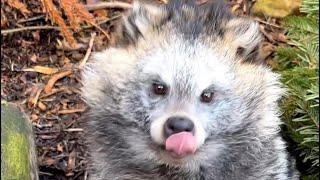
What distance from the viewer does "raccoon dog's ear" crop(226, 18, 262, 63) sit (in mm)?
4500

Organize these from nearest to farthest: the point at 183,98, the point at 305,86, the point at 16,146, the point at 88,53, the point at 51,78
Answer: the point at 183,98 → the point at 16,146 → the point at 305,86 → the point at 51,78 → the point at 88,53

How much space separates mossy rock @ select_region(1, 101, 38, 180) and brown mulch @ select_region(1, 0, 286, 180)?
420mm

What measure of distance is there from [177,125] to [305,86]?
108cm

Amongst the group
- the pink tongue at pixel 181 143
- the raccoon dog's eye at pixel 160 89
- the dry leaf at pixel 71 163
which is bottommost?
the dry leaf at pixel 71 163

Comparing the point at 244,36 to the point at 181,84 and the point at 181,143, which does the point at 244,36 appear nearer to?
the point at 181,84

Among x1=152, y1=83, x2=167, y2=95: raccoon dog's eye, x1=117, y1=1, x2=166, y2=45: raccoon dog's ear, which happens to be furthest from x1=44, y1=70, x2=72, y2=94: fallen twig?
x1=152, y1=83, x2=167, y2=95: raccoon dog's eye

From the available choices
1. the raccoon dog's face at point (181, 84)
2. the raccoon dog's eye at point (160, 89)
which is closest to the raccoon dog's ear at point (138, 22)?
the raccoon dog's face at point (181, 84)

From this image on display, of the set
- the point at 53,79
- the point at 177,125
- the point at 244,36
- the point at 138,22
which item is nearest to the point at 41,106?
the point at 53,79

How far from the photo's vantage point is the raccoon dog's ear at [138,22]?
4508 millimetres

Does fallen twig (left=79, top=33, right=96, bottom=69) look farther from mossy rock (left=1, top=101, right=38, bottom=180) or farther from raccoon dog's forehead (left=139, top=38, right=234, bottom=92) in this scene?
raccoon dog's forehead (left=139, top=38, right=234, bottom=92)

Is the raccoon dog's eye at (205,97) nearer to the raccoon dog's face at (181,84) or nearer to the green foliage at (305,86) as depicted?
the raccoon dog's face at (181,84)

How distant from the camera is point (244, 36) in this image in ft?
14.8

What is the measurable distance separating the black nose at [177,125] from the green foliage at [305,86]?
893mm

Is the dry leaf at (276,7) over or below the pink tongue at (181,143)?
below
